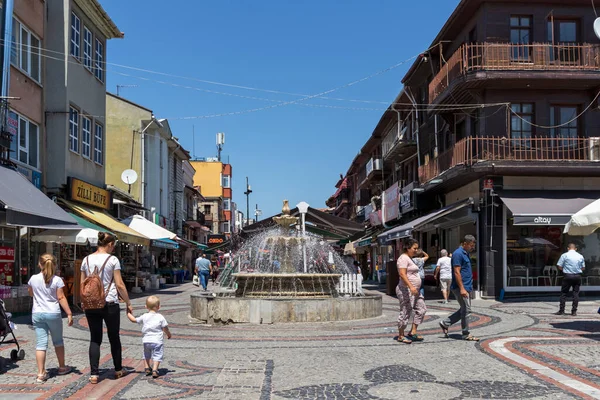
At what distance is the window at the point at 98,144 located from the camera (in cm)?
2542

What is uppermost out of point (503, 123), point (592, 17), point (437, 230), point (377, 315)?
point (592, 17)

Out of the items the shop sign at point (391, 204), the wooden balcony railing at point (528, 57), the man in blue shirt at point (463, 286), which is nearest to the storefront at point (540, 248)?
the wooden balcony railing at point (528, 57)

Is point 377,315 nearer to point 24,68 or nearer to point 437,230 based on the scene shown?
point 24,68

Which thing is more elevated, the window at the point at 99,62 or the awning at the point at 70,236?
the window at the point at 99,62

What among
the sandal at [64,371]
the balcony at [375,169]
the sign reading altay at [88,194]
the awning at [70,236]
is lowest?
the sandal at [64,371]

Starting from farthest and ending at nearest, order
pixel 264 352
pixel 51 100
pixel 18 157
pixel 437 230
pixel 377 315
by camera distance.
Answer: pixel 437 230 < pixel 51 100 < pixel 18 157 < pixel 377 315 < pixel 264 352

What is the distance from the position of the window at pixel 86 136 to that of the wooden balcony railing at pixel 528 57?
44.4 ft

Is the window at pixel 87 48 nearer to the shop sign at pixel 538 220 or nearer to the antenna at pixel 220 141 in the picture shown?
the shop sign at pixel 538 220

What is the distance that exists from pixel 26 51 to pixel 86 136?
5.22m

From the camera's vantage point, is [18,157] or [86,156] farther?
[86,156]

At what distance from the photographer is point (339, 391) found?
6934 millimetres

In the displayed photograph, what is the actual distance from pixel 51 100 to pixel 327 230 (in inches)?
558

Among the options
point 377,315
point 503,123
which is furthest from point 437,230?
point 377,315

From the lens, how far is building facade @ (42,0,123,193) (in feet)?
69.2
